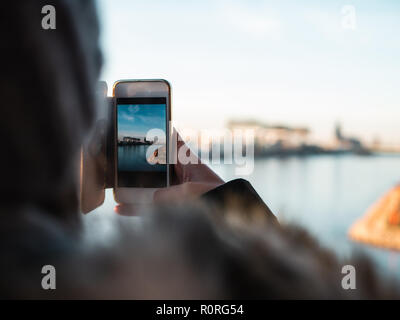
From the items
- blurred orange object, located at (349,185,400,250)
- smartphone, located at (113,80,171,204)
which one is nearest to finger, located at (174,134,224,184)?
smartphone, located at (113,80,171,204)

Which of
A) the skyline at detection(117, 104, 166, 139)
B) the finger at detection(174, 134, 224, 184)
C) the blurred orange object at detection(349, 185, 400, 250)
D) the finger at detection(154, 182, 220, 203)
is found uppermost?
the skyline at detection(117, 104, 166, 139)

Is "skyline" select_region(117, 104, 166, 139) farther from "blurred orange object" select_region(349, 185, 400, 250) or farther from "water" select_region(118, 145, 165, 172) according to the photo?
"blurred orange object" select_region(349, 185, 400, 250)

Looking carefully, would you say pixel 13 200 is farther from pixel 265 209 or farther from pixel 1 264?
pixel 265 209

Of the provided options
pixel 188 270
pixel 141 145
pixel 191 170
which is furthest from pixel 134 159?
pixel 188 270

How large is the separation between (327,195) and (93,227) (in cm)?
193

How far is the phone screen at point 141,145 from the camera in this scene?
0.60m

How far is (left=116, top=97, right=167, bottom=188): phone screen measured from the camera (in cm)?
60

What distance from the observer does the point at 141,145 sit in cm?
60

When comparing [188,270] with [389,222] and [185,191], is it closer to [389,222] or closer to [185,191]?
[185,191]

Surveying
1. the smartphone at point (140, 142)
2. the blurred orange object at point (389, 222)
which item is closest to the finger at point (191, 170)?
the smartphone at point (140, 142)

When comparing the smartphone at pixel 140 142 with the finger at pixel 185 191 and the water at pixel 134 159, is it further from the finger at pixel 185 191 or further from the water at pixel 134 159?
the finger at pixel 185 191

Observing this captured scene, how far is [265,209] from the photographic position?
312 mm

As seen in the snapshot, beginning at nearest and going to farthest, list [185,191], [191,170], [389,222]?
[185,191] → [191,170] → [389,222]

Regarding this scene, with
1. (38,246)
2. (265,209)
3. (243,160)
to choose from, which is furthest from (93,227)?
(243,160)
